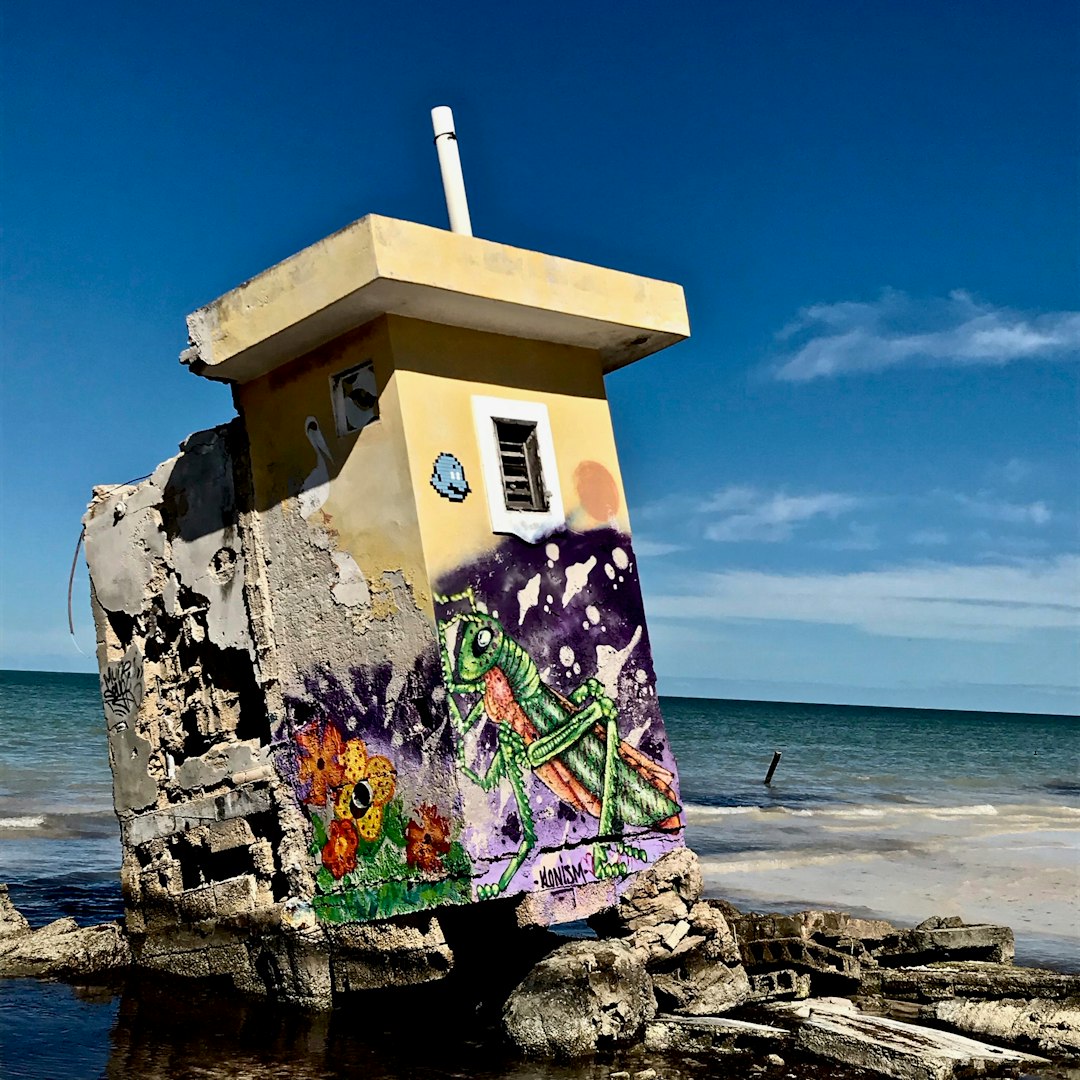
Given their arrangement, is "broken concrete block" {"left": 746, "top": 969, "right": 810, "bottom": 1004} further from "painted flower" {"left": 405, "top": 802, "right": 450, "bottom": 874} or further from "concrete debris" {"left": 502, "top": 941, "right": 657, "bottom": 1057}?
"painted flower" {"left": 405, "top": 802, "right": 450, "bottom": 874}

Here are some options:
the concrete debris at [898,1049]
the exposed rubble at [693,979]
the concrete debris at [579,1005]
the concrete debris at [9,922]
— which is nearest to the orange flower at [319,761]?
the exposed rubble at [693,979]

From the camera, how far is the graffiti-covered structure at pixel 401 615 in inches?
372

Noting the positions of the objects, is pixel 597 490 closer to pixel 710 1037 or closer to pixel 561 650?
pixel 561 650

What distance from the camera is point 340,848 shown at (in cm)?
1016

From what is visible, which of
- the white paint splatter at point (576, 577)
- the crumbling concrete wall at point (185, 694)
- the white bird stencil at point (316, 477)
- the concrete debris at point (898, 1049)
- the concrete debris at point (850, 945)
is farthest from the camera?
the crumbling concrete wall at point (185, 694)

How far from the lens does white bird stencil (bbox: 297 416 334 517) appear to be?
33.5 feet

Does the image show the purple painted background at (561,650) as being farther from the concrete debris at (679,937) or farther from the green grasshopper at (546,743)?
the concrete debris at (679,937)

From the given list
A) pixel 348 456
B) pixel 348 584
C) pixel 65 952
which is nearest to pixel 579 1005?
pixel 348 584

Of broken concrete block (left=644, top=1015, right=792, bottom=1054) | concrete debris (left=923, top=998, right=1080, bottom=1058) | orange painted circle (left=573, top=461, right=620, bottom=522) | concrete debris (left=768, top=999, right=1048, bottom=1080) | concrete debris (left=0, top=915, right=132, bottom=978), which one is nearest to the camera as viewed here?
concrete debris (left=768, top=999, right=1048, bottom=1080)

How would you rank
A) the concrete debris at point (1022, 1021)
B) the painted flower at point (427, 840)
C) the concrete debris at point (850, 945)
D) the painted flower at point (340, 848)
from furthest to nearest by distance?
1. the concrete debris at point (850, 945)
2. the painted flower at point (340, 848)
3. the painted flower at point (427, 840)
4. the concrete debris at point (1022, 1021)

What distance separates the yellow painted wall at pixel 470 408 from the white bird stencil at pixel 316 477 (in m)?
1.03

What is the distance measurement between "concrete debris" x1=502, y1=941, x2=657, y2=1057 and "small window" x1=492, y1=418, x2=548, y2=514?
3466 mm

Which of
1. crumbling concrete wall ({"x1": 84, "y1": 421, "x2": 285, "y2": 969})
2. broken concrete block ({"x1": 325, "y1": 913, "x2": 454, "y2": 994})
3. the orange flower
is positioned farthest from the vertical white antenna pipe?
broken concrete block ({"x1": 325, "y1": 913, "x2": 454, "y2": 994})

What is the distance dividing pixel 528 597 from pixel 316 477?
2.00 meters
